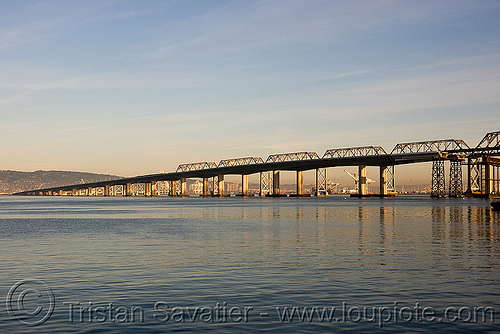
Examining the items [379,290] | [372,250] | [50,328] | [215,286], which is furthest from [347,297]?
[372,250]

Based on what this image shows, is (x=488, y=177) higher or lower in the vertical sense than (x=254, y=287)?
higher

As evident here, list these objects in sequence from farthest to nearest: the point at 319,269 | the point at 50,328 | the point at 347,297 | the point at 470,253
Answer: the point at 470,253
the point at 319,269
the point at 347,297
the point at 50,328

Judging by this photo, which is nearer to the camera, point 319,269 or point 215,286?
point 215,286

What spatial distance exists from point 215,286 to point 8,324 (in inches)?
285

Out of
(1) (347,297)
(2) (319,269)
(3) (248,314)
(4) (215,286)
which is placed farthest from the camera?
(2) (319,269)

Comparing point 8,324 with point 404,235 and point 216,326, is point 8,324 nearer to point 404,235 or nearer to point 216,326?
point 216,326

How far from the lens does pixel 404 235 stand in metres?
40.6

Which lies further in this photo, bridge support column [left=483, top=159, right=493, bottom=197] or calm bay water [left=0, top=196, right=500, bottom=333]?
bridge support column [left=483, top=159, right=493, bottom=197]

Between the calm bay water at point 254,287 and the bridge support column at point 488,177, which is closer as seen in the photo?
the calm bay water at point 254,287

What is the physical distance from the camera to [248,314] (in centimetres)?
1504

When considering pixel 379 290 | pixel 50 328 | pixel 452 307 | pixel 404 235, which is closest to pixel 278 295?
pixel 379 290

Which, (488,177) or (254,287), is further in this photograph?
(488,177)

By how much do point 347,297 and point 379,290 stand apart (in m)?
1.66

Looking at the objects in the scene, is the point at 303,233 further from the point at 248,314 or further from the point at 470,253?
the point at 248,314
